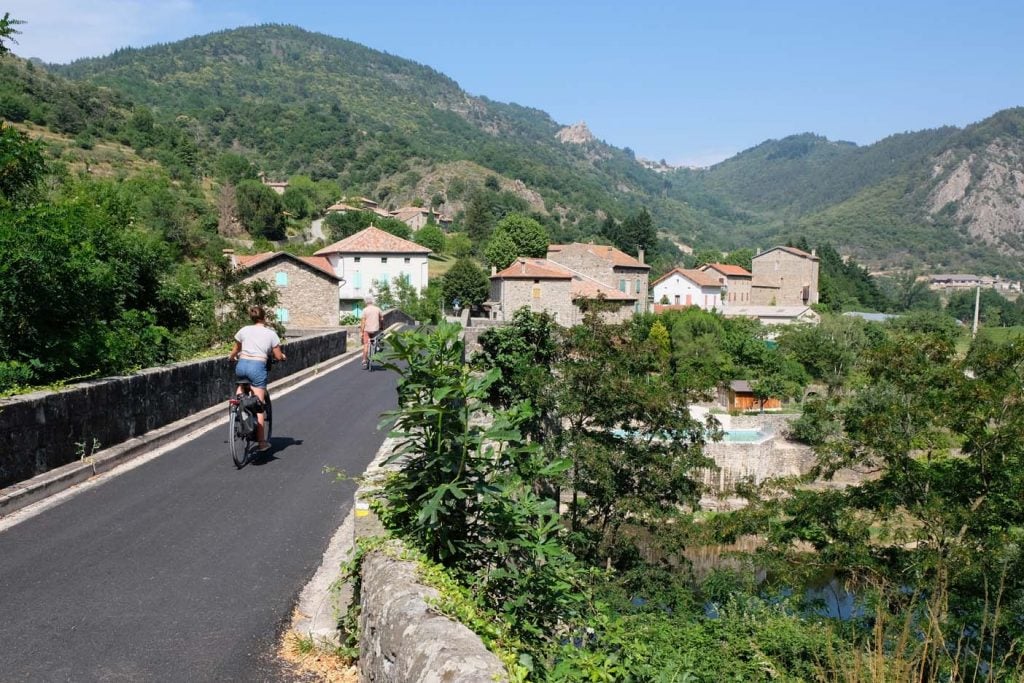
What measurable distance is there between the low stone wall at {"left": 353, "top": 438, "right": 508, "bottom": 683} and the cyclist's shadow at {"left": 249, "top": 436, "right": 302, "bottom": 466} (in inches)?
188

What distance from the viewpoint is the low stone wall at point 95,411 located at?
7.12 m

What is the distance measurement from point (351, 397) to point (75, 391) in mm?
6646

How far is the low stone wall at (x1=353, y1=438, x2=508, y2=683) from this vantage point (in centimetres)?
306

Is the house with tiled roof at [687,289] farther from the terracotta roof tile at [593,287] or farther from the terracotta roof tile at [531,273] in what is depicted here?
the terracotta roof tile at [531,273]

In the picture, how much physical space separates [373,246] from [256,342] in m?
66.3

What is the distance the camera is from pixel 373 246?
243ft

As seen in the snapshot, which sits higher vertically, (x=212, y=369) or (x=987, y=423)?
(x=212, y=369)

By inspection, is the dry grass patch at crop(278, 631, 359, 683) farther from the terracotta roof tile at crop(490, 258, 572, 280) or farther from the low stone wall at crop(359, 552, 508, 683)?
the terracotta roof tile at crop(490, 258, 572, 280)

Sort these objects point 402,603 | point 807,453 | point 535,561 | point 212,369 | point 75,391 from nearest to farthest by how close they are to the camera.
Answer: point 402,603
point 535,561
point 75,391
point 212,369
point 807,453

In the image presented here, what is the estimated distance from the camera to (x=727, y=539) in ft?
72.6

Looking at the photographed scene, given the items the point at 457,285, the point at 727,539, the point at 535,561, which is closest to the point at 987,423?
the point at 727,539

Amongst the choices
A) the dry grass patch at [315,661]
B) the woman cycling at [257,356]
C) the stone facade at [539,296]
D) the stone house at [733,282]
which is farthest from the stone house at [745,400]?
the dry grass patch at [315,661]

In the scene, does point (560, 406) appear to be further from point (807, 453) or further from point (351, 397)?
point (807, 453)

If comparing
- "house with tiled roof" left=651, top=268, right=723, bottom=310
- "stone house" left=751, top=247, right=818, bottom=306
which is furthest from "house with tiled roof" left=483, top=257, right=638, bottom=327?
"stone house" left=751, top=247, right=818, bottom=306
